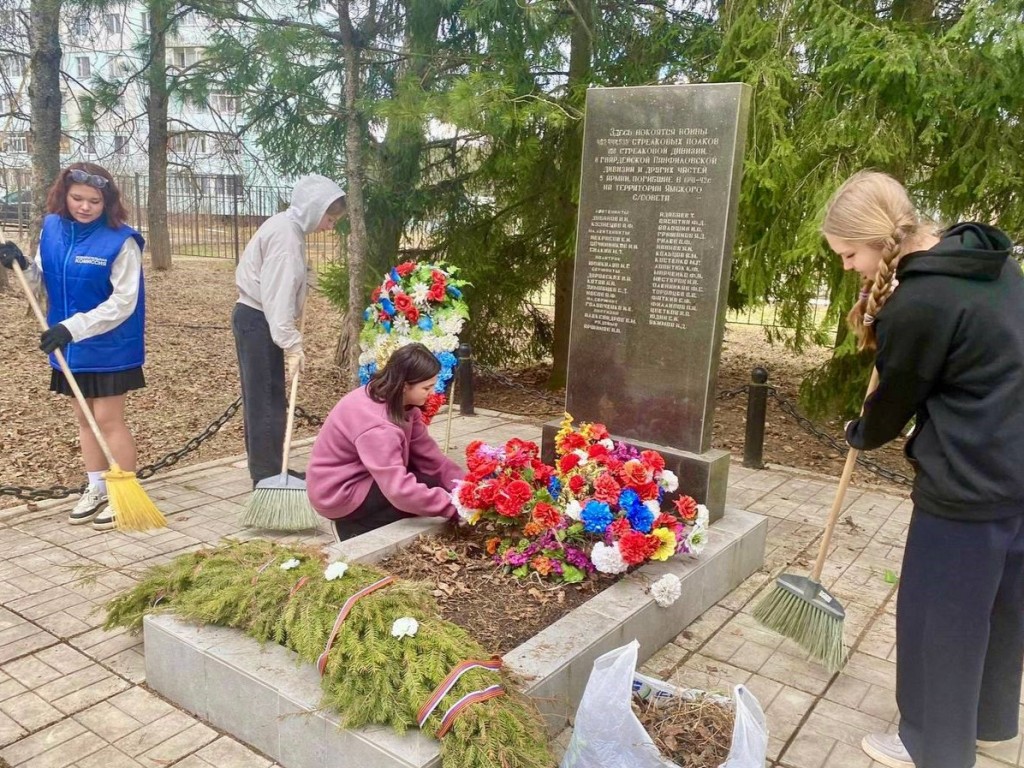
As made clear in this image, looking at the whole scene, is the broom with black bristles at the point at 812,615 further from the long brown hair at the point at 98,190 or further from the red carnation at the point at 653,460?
the long brown hair at the point at 98,190

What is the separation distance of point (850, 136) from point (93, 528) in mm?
5443

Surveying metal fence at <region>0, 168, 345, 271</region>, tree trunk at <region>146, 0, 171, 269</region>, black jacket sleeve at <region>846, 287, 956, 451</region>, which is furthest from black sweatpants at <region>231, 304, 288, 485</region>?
metal fence at <region>0, 168, 345, 271</region>

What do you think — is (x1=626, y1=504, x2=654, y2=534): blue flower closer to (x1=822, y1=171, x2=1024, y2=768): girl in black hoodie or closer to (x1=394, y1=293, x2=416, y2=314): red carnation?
(x1=822, y1=171, x2=1024, y2=768): girl in black hoodie

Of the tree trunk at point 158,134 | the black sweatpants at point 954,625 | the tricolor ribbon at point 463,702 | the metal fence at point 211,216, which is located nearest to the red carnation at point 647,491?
the black sweatpants at point 954,625

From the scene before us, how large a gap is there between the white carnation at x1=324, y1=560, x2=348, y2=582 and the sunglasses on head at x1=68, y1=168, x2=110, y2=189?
2717mm

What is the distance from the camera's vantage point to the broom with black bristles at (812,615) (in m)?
3.24

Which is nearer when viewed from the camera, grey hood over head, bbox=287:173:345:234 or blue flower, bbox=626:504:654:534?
blue flower, bbox=626:504:654:534

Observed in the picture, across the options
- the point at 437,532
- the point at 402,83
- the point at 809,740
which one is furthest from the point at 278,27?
the point at 809,740

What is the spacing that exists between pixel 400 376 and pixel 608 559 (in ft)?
4.00

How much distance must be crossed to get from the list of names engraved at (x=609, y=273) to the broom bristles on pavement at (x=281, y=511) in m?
1.85

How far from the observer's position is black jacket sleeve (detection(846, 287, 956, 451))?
7.41ft

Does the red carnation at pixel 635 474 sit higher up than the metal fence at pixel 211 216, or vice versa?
the metal fence at pixel 211 216

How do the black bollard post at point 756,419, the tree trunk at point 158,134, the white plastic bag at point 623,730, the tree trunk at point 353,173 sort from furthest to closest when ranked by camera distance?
the tree trunk at point 158,134 → the tree trunk at point 353,173 → the black bollard post at point 756,419 → the white plastic bag at point 623,730

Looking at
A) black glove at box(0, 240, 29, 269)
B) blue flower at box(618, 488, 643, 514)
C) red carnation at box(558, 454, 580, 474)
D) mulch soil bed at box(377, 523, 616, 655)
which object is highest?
black glove at box(0, 240, 29, 269)
